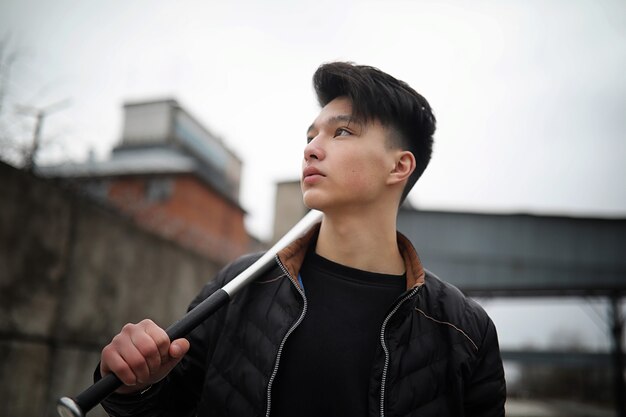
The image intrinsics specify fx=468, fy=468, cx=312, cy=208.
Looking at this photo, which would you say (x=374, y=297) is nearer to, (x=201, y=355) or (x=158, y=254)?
(x=201, y=355)

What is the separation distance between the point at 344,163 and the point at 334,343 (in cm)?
79

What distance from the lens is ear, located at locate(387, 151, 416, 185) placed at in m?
2.32

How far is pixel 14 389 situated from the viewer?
13.5 ft

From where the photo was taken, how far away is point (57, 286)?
15.5 ft

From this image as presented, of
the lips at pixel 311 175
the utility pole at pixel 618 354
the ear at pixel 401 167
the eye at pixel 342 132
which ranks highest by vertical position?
the eye at pixel 342 132

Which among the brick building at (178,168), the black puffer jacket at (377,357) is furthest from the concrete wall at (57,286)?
the brick building at (178,168)

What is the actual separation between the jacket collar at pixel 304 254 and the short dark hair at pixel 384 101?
0.31 m

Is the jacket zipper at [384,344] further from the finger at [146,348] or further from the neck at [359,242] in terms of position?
the finger at [146,348]

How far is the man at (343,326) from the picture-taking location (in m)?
1.83

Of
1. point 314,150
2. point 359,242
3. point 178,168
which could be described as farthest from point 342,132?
point 178,168

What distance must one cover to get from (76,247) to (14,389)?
1469 millimetres

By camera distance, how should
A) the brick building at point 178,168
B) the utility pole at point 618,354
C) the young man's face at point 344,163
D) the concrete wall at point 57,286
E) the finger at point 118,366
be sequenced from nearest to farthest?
1. the finger at point 118,366
2. the young man's face at point 344,163
3. the concrete wall at point 57,286
4. the utility pole at point 618,354
5. the brick building at point 178,168

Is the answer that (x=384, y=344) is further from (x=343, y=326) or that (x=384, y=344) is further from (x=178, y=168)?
(x=178, y=168)

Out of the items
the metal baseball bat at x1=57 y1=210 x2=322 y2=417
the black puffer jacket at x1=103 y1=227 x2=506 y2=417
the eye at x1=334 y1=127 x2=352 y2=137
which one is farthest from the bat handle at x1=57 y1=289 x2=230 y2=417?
the eye at x1=334 y1=127 x2=352 y2=137
